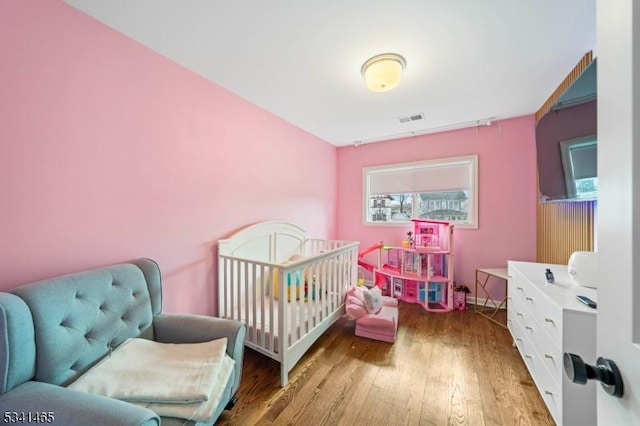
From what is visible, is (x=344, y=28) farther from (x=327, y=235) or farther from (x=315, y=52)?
(x=327, y=235)

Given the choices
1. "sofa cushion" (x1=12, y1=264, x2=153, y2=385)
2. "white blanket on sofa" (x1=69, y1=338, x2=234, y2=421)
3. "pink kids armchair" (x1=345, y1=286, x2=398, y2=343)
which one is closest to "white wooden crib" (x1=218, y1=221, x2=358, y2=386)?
"pink kids armchair" (x1=345, y1=286, x2=398, y2=343)

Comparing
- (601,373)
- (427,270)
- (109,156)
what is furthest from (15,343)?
(427,270)

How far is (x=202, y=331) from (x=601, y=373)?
160 centimetres

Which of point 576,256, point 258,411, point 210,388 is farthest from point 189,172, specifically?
point 576,256

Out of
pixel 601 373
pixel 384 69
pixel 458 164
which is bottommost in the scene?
pixel 601 373

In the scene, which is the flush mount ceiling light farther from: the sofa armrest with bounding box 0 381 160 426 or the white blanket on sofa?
the sofa armrest with bounding box 0 381 160 426

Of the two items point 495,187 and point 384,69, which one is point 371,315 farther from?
point 495,187

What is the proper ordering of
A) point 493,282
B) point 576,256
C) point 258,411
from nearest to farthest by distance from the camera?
1. point 258,411
2. point 576,256
3. point 493,282

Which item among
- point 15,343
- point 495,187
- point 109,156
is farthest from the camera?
point 495,187

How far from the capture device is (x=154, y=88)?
1.71 m

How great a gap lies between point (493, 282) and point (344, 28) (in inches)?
126

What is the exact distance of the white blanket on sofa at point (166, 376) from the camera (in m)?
1.00

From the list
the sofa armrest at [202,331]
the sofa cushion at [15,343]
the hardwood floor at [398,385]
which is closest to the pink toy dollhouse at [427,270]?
the hardwood floor at [398,385]

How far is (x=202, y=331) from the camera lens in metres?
1.41
